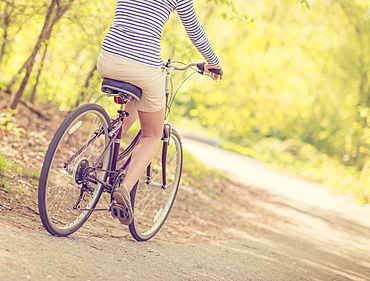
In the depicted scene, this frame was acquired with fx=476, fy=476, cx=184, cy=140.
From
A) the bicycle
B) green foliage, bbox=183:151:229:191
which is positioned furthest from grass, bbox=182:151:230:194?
the bicycle

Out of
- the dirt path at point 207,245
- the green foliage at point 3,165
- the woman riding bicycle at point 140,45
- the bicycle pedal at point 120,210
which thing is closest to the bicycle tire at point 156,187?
the dirt path at point 207,245

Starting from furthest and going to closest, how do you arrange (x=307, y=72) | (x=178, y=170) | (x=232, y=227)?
(x=307, y=72)
(x=232, y=227)
(x=178, y=170)

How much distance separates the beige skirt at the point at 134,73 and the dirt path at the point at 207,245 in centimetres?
114

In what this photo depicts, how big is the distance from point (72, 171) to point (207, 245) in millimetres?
1913

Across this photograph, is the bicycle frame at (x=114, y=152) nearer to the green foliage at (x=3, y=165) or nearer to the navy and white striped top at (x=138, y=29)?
the navy and white striped top at (x=138, y=29)

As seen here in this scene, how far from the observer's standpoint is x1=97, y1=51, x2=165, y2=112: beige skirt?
3143 mm

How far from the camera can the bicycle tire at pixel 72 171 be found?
3.03 metres

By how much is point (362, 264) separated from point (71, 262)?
13.4ft

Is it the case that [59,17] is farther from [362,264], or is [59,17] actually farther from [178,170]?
[362,264]

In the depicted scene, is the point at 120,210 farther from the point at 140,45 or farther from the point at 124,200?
the point at 140,45

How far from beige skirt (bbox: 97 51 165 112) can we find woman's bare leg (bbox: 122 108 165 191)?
8.0 inches

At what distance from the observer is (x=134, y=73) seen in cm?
315

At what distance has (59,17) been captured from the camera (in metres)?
5.64

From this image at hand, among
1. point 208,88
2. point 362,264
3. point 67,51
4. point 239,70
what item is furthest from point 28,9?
point 239,70
